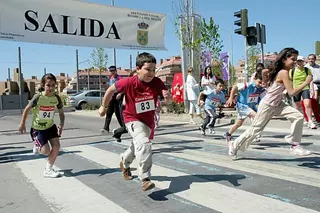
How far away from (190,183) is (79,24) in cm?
807

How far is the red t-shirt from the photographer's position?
13.3 feet

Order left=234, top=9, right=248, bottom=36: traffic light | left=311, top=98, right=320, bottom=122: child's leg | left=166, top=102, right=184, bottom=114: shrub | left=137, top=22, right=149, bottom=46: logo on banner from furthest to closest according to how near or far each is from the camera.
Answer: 1. left=166, top=102, right=184, bottom=114: shrub
2. left=137, top=22, right=149, bottom=46: logo on banner
3. left=234, top=9, right=248, bottom=36: traffic light
4. left=311, top=98, right=320, bottom=122: child's leg

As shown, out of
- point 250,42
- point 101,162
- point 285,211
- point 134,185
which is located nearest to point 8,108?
point 250,42

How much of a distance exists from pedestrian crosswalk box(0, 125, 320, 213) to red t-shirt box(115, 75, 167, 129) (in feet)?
2.85

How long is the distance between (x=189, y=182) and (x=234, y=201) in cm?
88

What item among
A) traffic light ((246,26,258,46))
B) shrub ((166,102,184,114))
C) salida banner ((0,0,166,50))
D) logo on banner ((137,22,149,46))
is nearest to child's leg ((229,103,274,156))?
traffic light ((246,26,258,46))

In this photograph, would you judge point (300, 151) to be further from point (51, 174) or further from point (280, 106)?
point (51, 174)

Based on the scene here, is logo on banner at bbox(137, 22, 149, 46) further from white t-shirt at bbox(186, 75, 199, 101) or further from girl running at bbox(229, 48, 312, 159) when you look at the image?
girl running at bbox(229, 48, 312, 159)

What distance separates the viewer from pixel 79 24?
10.9m

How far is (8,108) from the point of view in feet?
82.5

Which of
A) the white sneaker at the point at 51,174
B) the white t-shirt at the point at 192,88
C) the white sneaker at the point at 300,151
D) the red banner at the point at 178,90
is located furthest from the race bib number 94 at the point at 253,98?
the red banner at the point at 178,90

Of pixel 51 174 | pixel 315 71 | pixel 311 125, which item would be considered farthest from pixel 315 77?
pixel 51 174

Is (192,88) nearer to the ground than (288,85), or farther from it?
farther from it

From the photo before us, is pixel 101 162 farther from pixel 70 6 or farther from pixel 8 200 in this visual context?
pixel 70 6
